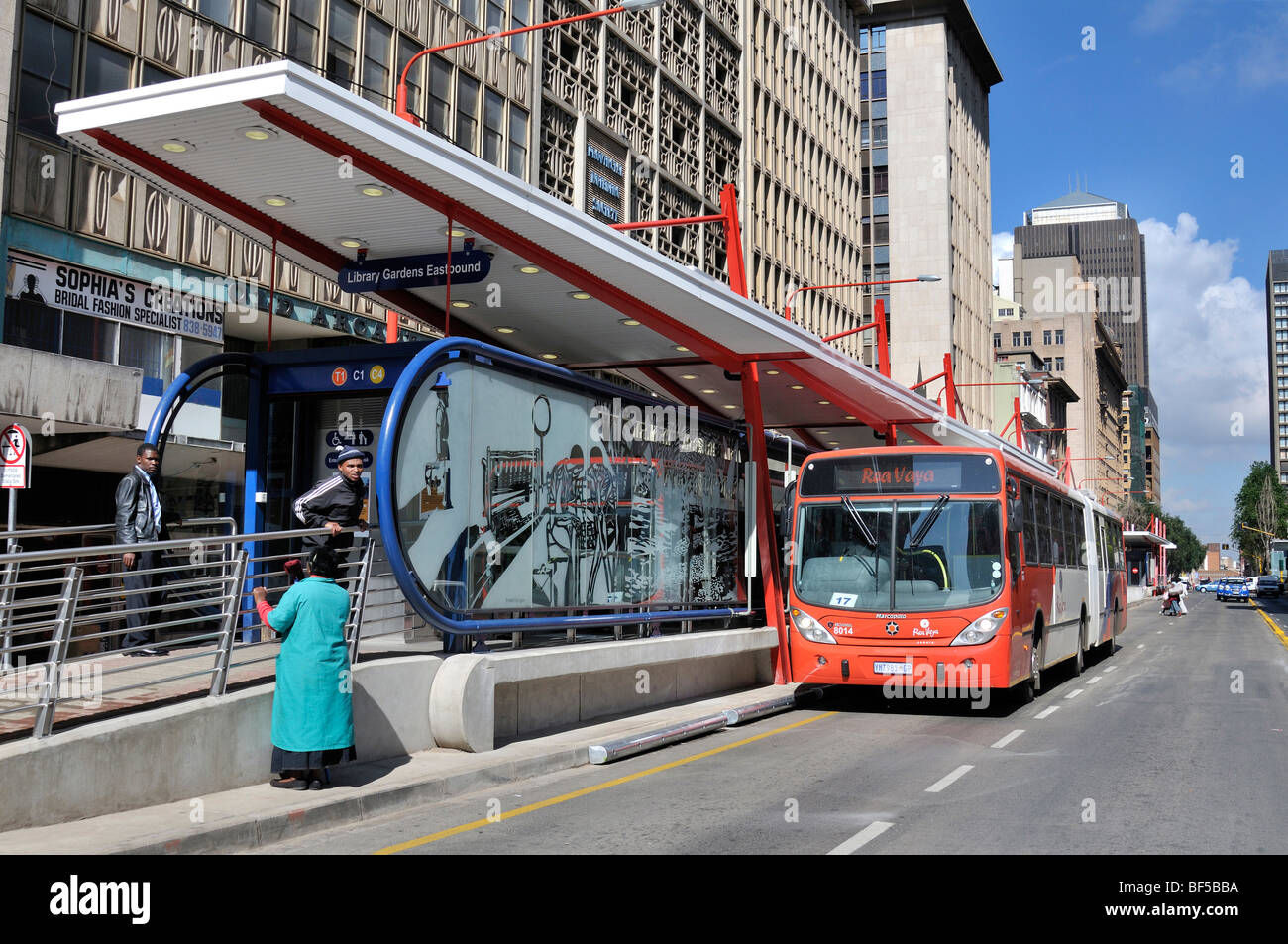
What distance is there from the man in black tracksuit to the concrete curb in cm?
184

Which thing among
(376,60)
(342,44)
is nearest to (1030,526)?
(342,44)

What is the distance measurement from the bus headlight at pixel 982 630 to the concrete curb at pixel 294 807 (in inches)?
180

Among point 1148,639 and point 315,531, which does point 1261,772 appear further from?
point 1148,639

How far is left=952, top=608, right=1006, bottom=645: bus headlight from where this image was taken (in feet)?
44.9

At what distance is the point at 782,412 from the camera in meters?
21.9

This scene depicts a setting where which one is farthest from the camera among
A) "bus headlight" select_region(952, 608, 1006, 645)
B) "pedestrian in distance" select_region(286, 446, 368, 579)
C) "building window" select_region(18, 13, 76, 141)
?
"building window" select_region(18, 13, 76, 141)

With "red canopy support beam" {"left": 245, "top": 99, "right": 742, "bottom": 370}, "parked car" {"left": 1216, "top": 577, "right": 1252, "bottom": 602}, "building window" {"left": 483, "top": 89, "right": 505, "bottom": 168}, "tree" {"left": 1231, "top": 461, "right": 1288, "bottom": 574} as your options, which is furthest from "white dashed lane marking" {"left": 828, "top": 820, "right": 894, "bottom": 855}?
"tree" {"left": 1231, "top": 461, "right": 1288, "bottom": 574}

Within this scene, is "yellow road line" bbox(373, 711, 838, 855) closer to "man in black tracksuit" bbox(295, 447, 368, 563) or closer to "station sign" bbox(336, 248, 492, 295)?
"man in black tracksuit" bbox(295, 447, 368, 563)

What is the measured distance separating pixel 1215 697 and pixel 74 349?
727 inches

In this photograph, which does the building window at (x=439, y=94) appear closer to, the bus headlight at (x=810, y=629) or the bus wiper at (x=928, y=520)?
the bus headlight at (x=810, y=629)

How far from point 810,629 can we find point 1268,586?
8937cm

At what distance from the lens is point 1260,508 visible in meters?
163
